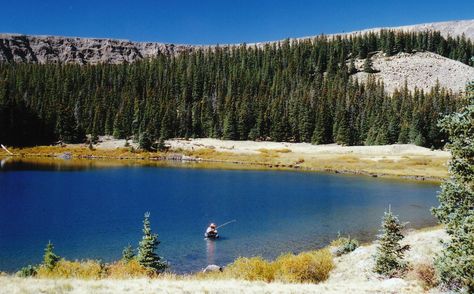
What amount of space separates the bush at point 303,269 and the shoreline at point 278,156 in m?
68.8

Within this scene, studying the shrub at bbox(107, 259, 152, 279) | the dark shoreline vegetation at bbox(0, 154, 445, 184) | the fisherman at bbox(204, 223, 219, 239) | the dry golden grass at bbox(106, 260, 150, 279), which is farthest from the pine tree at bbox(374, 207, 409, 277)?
the dark shoreline vegetation at bbox(0, 154, 445, 184)

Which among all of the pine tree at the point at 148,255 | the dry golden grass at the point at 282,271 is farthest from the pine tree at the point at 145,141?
the dry golden grass at the point at 282,271

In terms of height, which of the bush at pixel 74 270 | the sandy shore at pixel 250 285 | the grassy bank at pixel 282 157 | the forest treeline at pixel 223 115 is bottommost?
the bush at pixel 74 270

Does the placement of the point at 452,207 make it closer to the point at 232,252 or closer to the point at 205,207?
the point at 232,252

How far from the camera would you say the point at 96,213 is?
48.9m

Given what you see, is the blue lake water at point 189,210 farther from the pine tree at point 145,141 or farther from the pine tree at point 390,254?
the pine tree at point 145,141

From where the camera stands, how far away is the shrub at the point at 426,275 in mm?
19916

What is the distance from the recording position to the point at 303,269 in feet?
80.7

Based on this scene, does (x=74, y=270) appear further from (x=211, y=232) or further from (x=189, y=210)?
(x=189, y=210)

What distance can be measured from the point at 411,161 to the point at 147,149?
2767 inches

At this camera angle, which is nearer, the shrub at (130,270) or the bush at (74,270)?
the bush at (74,270)

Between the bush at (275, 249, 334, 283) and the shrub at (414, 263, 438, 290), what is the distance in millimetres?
5510

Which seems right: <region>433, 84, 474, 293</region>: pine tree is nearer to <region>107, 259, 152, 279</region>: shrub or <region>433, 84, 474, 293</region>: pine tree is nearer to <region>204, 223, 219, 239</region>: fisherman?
<region>107, 259, 152, 279</region>: shrub

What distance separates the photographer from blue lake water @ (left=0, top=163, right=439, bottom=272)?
118 ft
